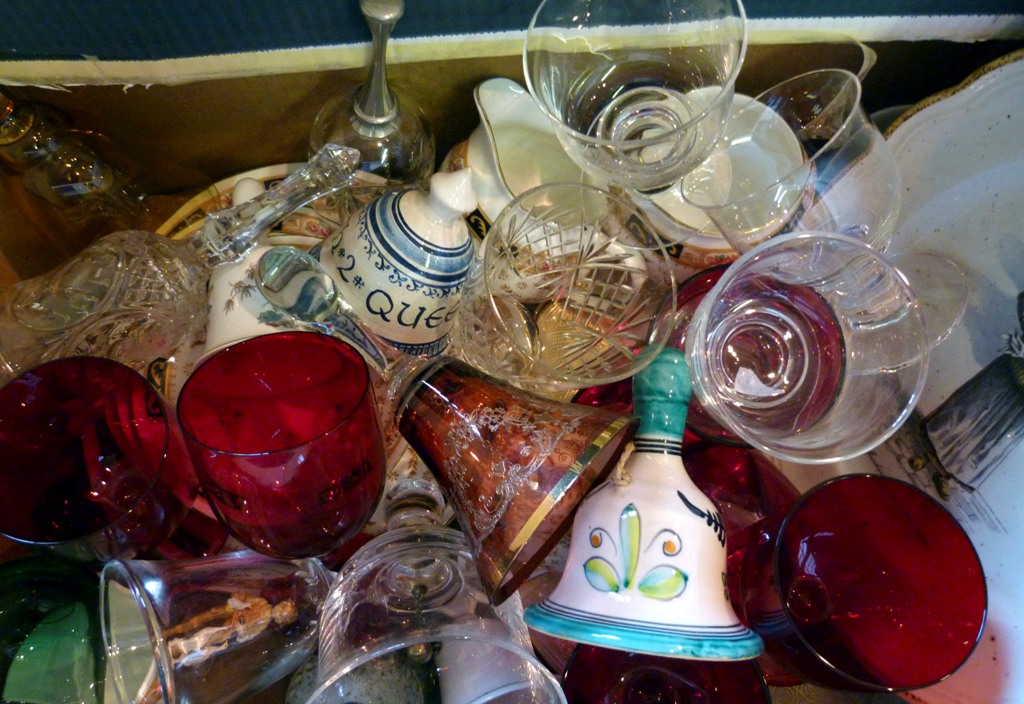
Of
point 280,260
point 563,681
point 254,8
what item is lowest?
point 563,681

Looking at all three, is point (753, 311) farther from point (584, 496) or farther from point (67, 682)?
point (67, 682)

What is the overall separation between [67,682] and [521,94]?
51 centimetres

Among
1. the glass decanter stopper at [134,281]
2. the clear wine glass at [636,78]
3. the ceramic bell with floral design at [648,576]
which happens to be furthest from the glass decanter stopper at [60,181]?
the ceramic bell with floral design at [648,576]

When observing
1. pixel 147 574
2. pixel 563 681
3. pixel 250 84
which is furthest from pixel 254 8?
pixel 563 681

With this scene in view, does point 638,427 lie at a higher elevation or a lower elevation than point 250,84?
lower

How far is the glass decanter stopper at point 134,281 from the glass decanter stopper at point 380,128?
53 millimetres

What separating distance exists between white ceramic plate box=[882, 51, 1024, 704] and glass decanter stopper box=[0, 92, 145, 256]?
2.16ft

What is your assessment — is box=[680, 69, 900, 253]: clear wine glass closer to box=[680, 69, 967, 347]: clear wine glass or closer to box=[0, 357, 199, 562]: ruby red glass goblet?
box=[680, 69, 967, 347]: clear wine glass

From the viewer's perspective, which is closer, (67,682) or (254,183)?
(67,682)

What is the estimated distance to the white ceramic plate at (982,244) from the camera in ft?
1.66

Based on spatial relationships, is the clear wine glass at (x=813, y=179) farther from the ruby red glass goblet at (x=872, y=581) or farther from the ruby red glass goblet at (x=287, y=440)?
the ruby red glass goblet at (x=287, y=440)

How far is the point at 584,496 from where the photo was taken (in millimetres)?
435

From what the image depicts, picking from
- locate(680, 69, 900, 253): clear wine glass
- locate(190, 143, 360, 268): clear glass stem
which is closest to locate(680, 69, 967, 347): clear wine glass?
locate(680, 69, 900, 253): clear wine glass

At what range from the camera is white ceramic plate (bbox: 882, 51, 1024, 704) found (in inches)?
20.0
